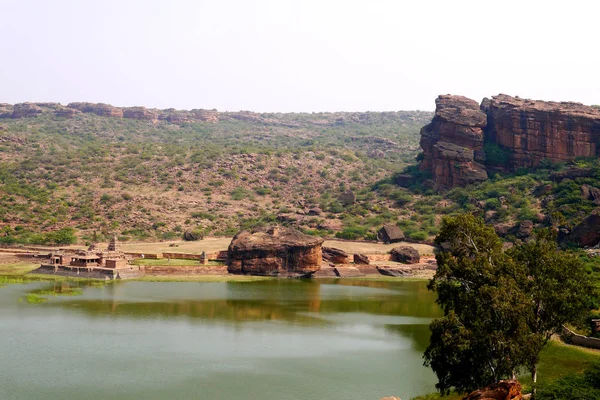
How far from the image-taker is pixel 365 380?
97.9 feet

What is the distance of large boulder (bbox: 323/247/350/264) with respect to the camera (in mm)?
72938

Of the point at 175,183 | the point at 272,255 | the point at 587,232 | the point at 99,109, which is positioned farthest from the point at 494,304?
the point at 99,109

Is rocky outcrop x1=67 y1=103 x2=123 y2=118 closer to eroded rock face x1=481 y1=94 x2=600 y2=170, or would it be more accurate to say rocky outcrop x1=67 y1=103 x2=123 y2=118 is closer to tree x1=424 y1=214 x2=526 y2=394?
eroded rock face x1=481 y1=94 x2=600 y2=170

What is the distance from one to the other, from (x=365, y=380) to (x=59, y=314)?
2137 cm

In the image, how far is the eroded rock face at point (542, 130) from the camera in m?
92.4

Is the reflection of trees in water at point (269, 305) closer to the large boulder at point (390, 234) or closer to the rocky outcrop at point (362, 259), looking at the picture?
the rocky outcrop at point (362, 259)

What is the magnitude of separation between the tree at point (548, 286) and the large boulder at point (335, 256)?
141 feet

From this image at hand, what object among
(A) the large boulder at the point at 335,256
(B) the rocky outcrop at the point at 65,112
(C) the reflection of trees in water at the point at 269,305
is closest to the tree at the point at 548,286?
(C) the reflection of trees in water at the point at 269,305

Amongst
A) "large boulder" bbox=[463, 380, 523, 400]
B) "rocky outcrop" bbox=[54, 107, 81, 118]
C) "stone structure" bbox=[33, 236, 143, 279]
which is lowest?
"large boulder" bbox=[463, 380, 523, 400]

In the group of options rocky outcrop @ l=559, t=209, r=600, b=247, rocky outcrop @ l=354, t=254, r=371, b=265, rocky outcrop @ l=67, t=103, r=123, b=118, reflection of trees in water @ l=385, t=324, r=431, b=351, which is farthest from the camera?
rocky outcrop @ l=67, t=103, r=123, b=118

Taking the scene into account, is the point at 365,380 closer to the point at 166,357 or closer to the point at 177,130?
the point at 166,357

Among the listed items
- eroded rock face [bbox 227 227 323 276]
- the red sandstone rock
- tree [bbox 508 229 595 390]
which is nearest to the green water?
tree [bbox 508 229 595 390]

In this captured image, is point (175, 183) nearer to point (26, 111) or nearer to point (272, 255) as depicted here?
point (272, 255)

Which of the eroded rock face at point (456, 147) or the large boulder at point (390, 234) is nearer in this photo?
the large boulder at point (390, 234)
